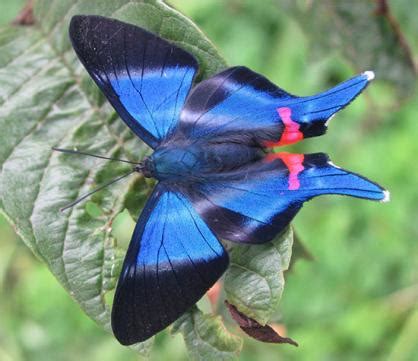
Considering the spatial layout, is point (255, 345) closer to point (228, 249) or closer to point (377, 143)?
point (377, 143)

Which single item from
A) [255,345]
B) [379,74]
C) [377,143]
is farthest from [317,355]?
[379,74]

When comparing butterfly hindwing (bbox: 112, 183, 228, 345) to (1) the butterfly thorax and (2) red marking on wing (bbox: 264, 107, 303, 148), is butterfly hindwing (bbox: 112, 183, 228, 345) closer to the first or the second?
(1) the butterfly thorax

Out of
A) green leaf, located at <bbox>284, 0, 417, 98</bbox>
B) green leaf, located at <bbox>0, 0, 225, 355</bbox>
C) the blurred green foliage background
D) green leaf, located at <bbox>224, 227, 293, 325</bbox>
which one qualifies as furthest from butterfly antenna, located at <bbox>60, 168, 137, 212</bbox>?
the blurred green foliage background

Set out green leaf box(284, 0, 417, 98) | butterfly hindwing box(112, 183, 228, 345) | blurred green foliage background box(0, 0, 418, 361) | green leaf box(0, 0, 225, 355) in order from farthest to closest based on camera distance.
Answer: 1. blurred green foliage background box(0, 0, 418, 361)
2. green leaf box(284, 0, 417, 98)
3. green leaf box(0, 0, 225, 355)
4. butterfly hindwing box(112, 183, 228, 345)

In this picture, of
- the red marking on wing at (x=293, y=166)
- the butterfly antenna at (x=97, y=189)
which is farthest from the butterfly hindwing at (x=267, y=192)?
the butterfly antenna at (x=97, y=189)

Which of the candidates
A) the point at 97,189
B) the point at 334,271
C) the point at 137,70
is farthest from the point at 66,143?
the point at 334,271

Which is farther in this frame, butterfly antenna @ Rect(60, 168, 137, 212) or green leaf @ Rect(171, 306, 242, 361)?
butterfly antenna @ Rect(60, 168, 137, 212)

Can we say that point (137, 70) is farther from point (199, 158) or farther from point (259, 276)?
point (259, 276)
